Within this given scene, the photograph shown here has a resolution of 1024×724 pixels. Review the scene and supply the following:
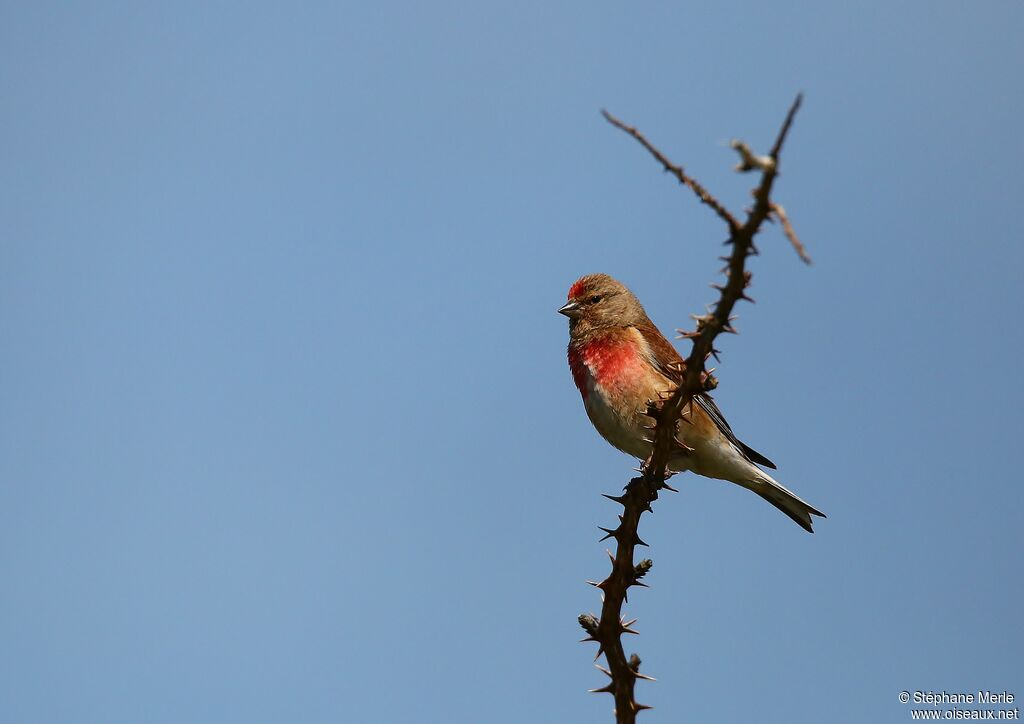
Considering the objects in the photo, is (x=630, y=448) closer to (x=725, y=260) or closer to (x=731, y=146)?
(x=725, y=260)

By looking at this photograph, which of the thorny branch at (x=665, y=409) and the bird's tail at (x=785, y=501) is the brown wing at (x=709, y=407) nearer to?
the bird's tail at (x=785, y=501)

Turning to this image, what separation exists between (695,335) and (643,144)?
42.6 inches

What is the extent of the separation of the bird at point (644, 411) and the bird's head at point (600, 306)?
0.29 feet

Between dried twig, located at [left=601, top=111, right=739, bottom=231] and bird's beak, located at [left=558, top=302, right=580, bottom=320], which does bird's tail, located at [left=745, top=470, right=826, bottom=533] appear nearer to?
bird's beak, located at [left=558, top=302, right=580, bottom=320]

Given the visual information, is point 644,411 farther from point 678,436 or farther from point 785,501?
point 785,501

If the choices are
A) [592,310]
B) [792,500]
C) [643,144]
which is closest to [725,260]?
[643,144]

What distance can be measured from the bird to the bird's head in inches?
3.5

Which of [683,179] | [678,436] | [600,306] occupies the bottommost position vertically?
[683,179]

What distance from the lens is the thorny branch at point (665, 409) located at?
7.76 ft

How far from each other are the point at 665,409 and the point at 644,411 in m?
2.47

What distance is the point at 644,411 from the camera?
626 cm

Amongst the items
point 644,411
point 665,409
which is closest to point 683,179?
point 665,409

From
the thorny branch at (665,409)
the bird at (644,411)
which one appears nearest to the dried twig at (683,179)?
the thorny branch at (665,409)

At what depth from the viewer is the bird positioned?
6324 millimetres
